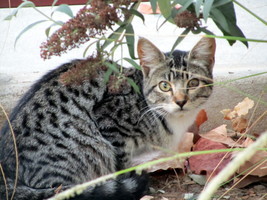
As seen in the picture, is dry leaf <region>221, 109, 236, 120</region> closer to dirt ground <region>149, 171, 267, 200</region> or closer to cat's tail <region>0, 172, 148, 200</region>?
dirt ground <region>149, 171, 267, 200</region>

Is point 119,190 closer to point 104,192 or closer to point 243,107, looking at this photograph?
point 104,192

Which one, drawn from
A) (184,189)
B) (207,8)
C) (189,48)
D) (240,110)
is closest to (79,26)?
(207,8)

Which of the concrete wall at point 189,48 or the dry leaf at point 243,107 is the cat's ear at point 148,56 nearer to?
A: the concrete wall at point 189,48

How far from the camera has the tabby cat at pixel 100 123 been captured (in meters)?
2.63

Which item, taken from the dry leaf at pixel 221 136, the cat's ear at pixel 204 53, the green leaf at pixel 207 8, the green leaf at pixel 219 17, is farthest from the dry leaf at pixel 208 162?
the green leaf at pixel 207 8

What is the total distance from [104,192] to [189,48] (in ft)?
8.68

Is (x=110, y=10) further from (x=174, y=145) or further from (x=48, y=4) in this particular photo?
(x=48, y=4)

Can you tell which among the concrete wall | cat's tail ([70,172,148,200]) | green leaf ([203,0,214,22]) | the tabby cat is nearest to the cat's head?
the tabby cat

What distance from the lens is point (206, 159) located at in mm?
2986

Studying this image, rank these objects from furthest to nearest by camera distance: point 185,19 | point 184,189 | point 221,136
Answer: point 221,136, point 184,189, point 185,19

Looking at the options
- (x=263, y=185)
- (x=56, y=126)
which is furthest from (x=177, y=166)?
(x=56, y=126)

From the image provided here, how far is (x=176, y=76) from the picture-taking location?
2.95 m

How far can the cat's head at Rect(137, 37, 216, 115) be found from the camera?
289 cm

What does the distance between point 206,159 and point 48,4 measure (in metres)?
3.37
